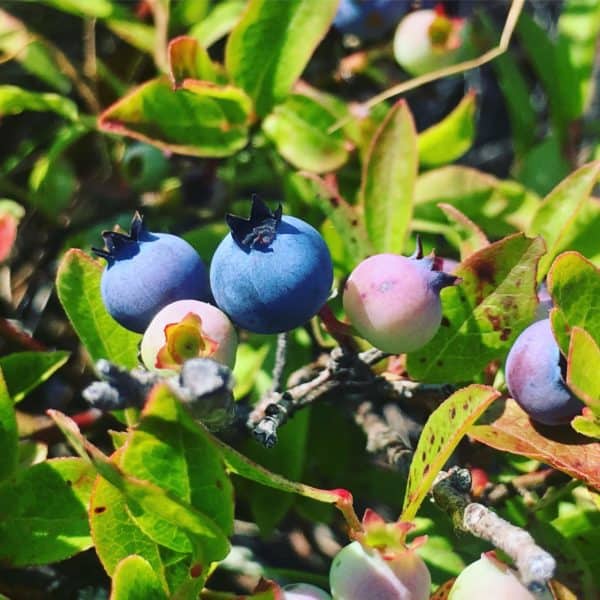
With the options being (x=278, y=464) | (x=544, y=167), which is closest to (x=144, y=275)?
(x=278, y=464)

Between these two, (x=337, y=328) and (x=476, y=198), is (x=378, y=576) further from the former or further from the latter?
(x=476, y=198)

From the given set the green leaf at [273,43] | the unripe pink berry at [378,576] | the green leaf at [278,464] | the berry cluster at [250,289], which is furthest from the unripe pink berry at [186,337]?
the green leaf at [273,43]

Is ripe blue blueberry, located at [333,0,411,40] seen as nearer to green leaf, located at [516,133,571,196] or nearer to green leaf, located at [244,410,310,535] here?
green leaf, located at [516,133,571,196]

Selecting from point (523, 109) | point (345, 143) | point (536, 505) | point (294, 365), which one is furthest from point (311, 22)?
point (536, 505)

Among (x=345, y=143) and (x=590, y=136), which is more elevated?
(x=345, y=143)

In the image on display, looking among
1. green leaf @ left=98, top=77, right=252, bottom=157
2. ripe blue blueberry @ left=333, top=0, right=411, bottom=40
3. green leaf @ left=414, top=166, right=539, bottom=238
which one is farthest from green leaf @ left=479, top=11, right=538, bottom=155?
green leaf @ left=98, top=77, right=252, bottom=157

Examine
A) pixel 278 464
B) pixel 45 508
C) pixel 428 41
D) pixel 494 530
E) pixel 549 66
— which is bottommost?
pixel 278 464

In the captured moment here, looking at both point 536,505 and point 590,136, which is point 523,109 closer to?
point 590,136
